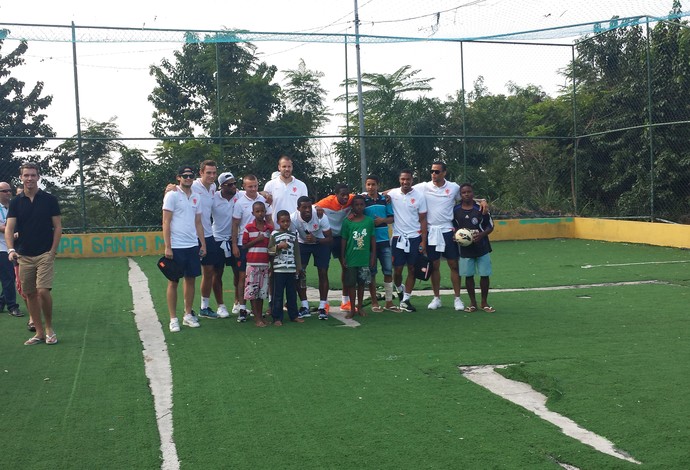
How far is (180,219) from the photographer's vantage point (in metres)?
8.91

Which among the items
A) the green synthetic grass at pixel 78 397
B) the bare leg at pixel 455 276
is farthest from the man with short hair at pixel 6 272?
the bare leg at pixel 455 276

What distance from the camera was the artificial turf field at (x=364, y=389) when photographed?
4727 millimetres

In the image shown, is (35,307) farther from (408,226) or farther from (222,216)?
(408,226)

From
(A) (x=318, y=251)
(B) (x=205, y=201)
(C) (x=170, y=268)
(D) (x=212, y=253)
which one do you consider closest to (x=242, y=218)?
(B) (x=205, y=201)

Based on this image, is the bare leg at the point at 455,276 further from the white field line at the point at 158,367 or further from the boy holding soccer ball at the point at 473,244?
the white field line at the point at 158,367

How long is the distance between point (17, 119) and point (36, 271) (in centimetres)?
1469

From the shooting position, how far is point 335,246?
391 inches

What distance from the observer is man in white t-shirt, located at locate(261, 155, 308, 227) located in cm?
968

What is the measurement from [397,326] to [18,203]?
164 inches

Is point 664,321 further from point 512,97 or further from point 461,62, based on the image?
point 512,97

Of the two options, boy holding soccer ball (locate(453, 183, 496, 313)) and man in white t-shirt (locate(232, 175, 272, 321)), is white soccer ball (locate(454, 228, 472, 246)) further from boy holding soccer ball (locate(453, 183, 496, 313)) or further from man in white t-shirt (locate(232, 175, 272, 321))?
man in white t-shirt (locate(232, 175, 272, 321))

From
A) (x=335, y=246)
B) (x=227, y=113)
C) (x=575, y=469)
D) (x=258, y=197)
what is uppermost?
(x=227, y=113)

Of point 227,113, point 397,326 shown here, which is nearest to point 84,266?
point 227,113

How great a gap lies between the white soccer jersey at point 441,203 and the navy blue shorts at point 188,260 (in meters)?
2.89
